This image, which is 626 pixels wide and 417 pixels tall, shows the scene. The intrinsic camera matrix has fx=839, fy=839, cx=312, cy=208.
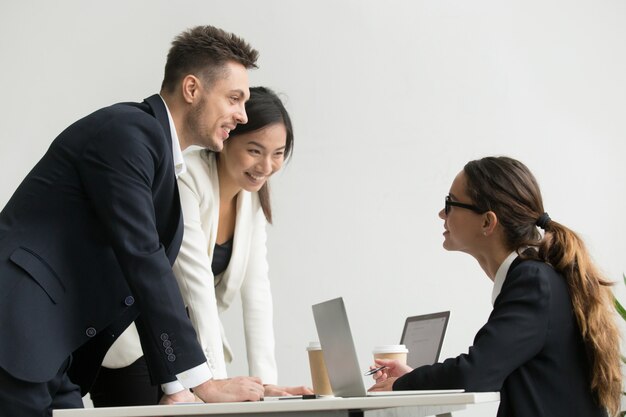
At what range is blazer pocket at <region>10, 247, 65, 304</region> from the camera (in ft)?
5.09

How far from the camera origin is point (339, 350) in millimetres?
1512

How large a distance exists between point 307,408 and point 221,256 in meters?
1.43

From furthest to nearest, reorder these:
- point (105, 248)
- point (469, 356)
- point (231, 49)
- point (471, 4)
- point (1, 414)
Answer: point (471, 4)
point (231, 49)
point (469, 356)
point (105, 248)
point (1, 414)

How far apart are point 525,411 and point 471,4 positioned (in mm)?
2378

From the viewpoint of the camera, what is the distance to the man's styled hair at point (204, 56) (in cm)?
206

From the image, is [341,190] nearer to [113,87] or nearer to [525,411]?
[113,87]

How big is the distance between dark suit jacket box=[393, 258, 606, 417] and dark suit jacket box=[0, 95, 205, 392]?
2.02 feet

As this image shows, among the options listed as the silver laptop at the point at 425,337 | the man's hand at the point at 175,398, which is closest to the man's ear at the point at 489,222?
the silver laptop at the point at 425,337

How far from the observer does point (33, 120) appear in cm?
364

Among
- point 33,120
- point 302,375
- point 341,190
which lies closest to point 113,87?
point 33,120

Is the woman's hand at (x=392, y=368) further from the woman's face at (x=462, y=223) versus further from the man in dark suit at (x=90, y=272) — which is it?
the man in dark suit at (x=90, y=272)

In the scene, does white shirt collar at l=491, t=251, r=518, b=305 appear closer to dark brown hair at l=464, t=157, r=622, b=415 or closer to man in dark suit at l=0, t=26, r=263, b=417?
dark brown hair at l=464, t=157, r=622, b=415

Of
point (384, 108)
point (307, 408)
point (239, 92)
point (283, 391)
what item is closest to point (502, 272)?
point (283, 391)

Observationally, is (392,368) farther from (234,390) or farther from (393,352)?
(234,390)
